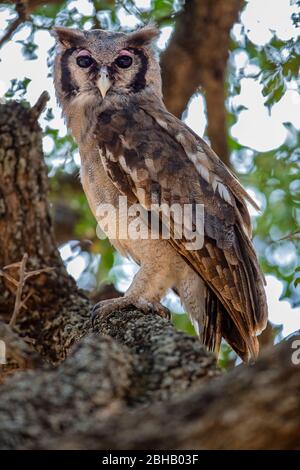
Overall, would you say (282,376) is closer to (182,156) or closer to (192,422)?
(192,422)

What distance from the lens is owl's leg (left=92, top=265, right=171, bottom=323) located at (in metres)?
3.42

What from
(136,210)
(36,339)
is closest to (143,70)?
(136,210)

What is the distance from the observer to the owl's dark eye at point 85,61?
4109mm

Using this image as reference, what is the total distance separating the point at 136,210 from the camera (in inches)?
142

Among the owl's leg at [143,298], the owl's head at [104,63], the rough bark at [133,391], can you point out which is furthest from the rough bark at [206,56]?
the rough bark at [133,391]

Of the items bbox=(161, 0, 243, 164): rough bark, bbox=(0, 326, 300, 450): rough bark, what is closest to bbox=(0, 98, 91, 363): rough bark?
bbox=(161, 0, 243, 164): rough bark

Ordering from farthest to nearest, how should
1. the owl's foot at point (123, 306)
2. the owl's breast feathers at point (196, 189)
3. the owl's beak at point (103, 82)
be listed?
the owl's beak at point (103, 82) → the owl's breast feathers at point (196, 189) → the owl's foot at point (123, 306)

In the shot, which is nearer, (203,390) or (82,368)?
(203,390)

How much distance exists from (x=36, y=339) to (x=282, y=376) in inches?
92.6

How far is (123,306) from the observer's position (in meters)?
3.48

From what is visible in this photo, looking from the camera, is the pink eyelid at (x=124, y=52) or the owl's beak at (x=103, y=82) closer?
the owl's beak at (x=103, y=82)

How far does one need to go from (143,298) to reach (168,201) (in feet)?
1.54

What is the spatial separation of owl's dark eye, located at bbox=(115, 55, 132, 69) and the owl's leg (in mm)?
1197

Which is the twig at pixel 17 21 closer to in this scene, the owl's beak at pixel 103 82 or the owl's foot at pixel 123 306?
the owl's beak at pixel 103 82
